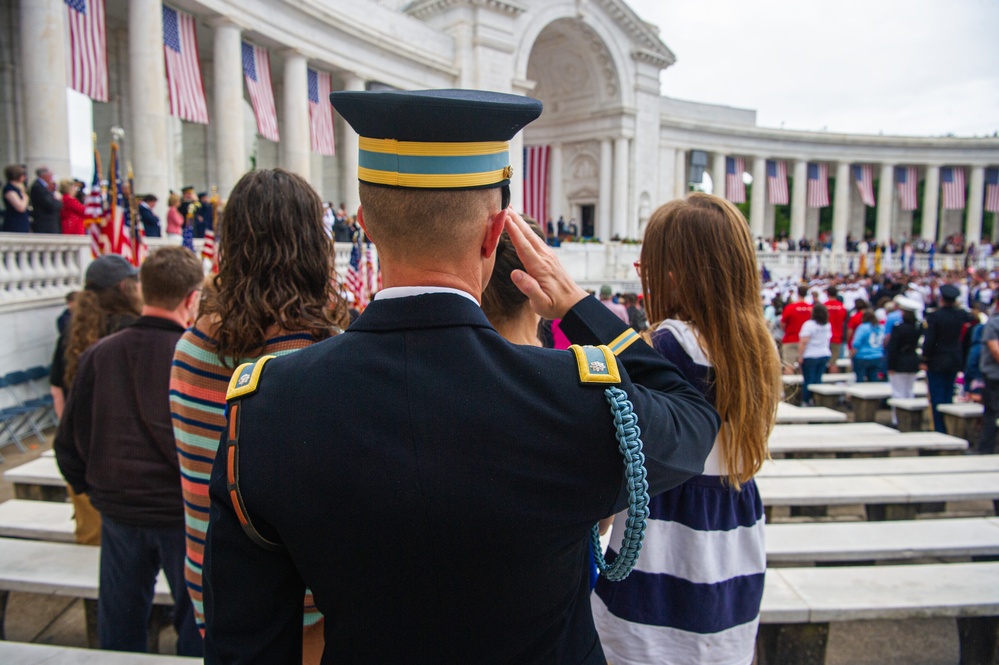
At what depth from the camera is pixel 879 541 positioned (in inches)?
160

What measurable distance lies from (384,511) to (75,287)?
1093 centimetres

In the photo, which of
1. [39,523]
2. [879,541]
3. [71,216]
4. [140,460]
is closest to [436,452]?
[140,460]

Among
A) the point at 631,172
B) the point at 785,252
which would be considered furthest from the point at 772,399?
the point at 785,252

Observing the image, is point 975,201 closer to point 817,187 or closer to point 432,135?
point 817,187

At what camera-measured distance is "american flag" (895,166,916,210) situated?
1748 inches

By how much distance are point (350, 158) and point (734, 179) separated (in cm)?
2576

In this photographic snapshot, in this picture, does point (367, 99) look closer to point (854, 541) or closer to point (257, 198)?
point (257, 198)

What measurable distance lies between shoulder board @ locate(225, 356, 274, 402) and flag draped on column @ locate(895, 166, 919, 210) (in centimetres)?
5185

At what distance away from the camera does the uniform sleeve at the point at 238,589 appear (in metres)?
1.18

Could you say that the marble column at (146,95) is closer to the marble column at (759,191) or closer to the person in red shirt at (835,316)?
the person in red shirt at (835,316)

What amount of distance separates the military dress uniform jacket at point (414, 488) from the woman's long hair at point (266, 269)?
962mm

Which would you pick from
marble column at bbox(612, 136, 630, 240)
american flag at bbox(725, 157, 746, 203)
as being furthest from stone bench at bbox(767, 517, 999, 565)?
american flag at bbox(725, 157, 746, 203)

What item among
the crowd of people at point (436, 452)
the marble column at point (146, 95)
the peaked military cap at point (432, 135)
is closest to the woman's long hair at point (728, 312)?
the crowd of people at point (436, 452)

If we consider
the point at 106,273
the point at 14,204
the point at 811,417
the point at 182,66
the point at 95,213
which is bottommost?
the point at 811,417
